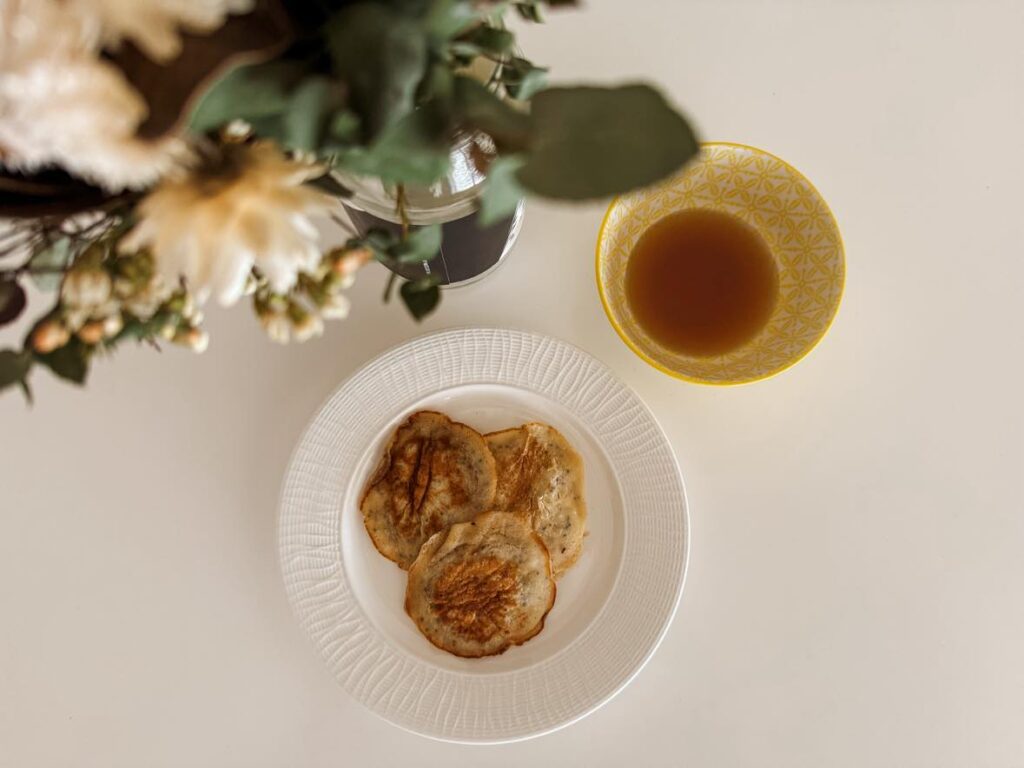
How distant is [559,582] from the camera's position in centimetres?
78

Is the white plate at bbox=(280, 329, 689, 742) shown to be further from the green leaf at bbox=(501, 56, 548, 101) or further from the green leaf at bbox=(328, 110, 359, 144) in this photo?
the green leaf at bbox=(328, 110, 359, 144)

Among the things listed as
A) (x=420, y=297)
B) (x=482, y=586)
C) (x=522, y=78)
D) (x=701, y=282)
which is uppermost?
(x=522, y=78)

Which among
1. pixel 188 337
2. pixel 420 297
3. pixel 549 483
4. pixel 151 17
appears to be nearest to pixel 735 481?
pixel 549 483

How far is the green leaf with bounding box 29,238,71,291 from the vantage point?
1.38ft

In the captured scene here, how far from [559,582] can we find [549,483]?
0.32ft

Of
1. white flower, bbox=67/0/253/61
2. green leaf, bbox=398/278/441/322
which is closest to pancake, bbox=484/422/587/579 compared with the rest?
green leaf, bbox=398/278/441/322

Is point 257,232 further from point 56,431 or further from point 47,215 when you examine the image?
point 56,431

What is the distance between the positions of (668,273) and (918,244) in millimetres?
263

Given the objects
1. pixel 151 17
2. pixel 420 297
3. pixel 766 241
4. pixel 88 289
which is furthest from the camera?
pixel 766 241

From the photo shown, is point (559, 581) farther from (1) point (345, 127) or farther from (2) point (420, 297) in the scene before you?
(1) point (345, 127)

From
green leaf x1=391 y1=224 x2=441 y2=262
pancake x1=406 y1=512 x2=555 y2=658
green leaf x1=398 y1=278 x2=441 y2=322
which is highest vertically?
green leaf x1=391 y1=224 x2=441 y2=262

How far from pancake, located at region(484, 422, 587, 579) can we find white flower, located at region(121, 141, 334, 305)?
48 cm

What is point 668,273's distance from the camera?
0.77m

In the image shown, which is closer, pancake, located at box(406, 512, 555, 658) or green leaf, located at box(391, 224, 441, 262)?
green leaf, located at box(391, 224, 441, 262)
